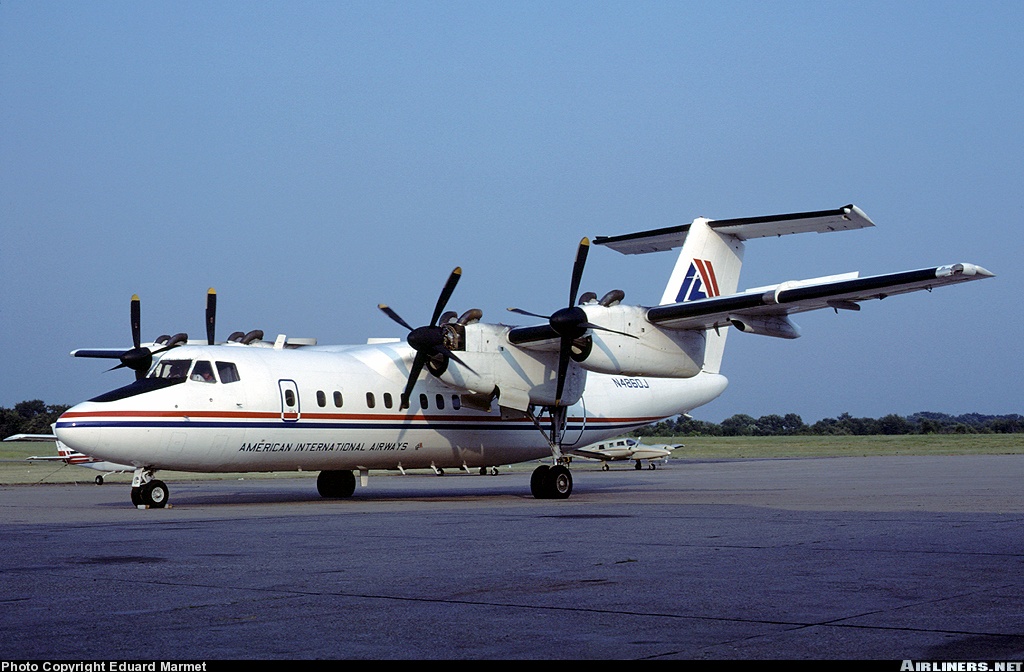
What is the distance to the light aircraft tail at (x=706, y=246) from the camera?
84.1 feet

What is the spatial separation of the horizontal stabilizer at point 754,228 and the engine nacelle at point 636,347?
3257mm

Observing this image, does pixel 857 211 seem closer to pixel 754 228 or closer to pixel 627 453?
pixel 754 228

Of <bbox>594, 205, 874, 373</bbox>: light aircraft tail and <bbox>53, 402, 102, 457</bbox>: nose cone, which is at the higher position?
<bbox>594, 205, 874, 373</bbox>: light aircraft tail

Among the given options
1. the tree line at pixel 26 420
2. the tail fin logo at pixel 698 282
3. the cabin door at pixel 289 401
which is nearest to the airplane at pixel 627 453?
the tail fin logo at pixel 698 282

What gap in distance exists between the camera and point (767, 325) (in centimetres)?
2345

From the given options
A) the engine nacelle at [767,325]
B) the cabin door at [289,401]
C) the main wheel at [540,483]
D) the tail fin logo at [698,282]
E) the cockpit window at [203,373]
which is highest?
the tail fin logo at [698,282]

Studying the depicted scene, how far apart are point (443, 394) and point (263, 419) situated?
4.84 metres

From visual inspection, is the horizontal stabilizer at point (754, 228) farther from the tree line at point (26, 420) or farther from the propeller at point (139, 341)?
the tree line at point (26, 420)

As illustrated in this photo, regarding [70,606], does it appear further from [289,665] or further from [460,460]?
[460,460]

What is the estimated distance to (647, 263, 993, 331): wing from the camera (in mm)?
20031

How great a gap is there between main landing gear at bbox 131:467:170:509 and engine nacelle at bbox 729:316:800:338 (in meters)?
12.4

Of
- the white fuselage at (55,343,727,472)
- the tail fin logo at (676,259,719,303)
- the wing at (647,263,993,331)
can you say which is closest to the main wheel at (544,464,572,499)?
the white fuselage at (55,343,727,472)

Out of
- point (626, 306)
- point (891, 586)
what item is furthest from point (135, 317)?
point (891, 586)

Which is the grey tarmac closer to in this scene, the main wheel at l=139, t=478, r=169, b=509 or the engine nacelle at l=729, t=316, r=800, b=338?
the main wheel at l=139, t=478, r=169, b=509
